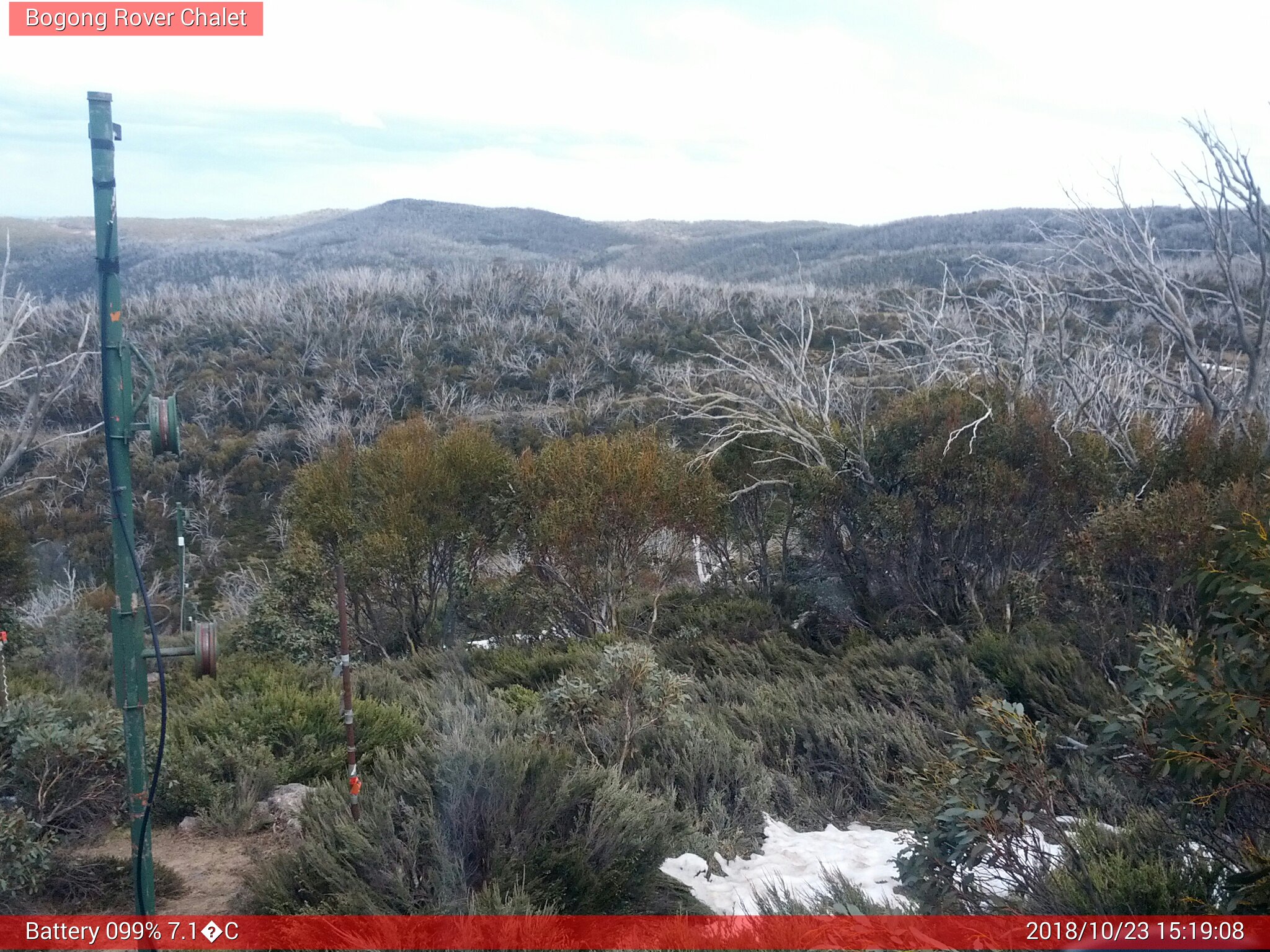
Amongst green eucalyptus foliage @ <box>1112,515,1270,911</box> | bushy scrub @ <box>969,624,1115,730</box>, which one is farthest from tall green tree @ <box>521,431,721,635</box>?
green eucalyptus foliage @ <box>1112,515,1270,911</box>

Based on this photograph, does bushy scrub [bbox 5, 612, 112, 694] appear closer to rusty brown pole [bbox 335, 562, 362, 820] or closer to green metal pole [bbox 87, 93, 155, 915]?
rusty brown pole [bbox 335, 562, 362, 820]

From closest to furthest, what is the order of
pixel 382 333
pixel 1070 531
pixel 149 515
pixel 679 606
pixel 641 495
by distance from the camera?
pixel 1070 531
pixel 641 495
pixel 679 606
pixel 149 515
pixel 382 333

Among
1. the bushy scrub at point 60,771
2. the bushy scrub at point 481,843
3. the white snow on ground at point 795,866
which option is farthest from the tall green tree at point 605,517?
the bushy scrub at point 481,843

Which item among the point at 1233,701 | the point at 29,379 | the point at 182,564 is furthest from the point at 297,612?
the point at 1233,701

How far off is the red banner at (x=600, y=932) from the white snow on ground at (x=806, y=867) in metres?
0.39

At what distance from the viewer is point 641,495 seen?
36.3ft

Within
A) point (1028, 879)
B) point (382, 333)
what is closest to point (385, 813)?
point (1028, 879)

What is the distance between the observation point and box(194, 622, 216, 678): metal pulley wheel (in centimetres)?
358

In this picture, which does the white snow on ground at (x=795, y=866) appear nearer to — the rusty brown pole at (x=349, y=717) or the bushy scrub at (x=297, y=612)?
the rusty brown pole at (x=349, y=717)

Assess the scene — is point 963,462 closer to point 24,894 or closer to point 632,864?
point 632,864

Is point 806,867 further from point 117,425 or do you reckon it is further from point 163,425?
point 117,425

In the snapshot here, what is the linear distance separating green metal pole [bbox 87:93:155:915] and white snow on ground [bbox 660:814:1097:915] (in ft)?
7.84

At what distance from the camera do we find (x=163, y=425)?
11.5ft

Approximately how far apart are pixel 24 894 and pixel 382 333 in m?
29.2
